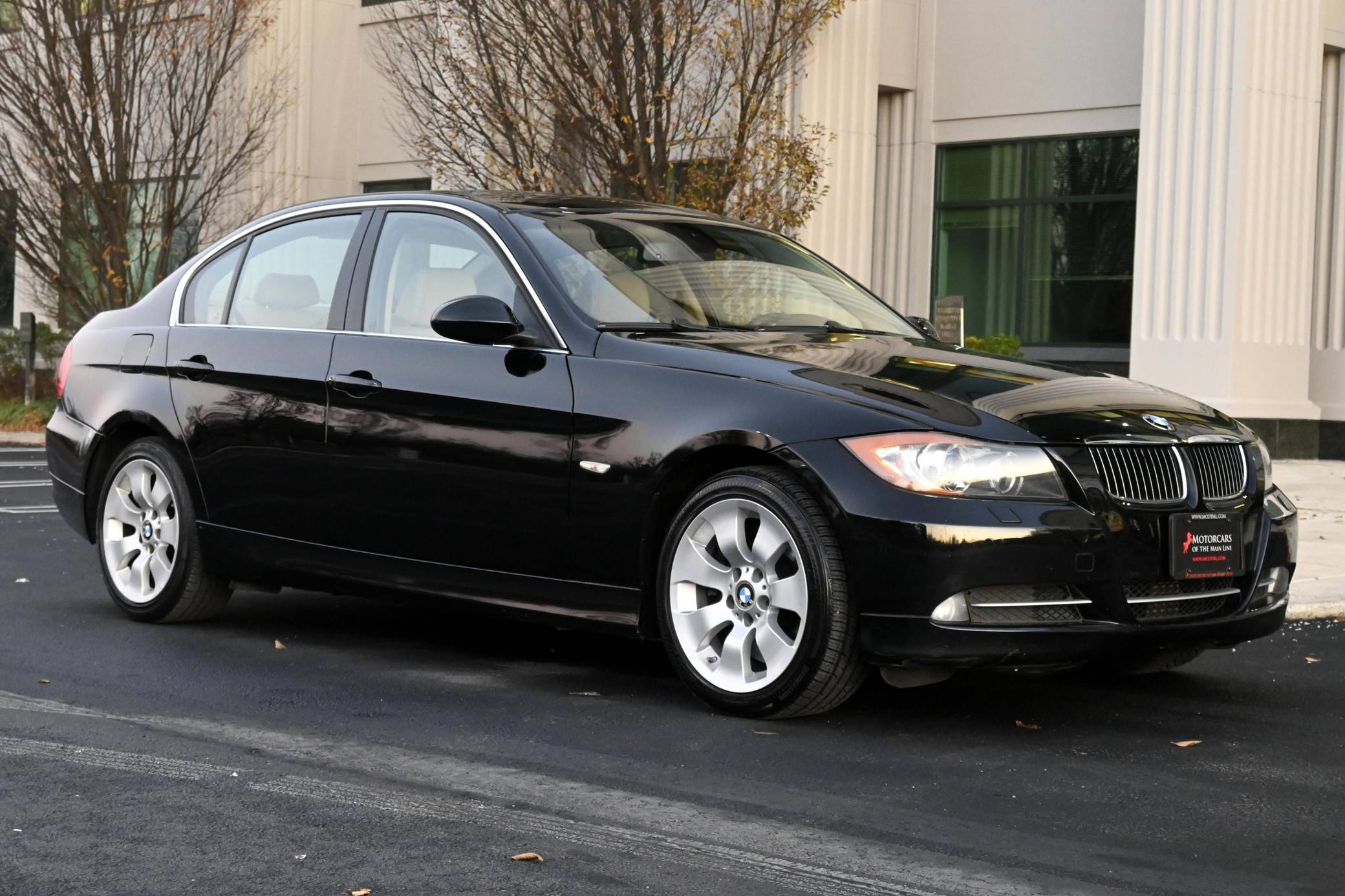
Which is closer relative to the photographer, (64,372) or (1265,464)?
(1265,464)

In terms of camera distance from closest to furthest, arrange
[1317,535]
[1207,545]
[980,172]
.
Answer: [1207,545], [1317,535], [980,172]

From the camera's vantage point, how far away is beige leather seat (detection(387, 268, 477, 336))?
21.9 ft

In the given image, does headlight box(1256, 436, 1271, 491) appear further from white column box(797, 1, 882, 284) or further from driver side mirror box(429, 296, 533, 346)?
→ white column box(797, 1, 882, 284)

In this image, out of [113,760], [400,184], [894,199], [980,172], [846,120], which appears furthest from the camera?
[400,184]

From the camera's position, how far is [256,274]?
24.6 ft

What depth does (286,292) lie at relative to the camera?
7277 millimetres

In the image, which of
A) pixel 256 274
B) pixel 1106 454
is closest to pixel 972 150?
pixel 256 274

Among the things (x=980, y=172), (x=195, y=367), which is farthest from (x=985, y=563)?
(x=980, y=172)

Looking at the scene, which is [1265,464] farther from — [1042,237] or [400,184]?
[400,184]

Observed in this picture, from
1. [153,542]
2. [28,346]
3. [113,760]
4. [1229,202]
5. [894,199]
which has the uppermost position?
[894,199]

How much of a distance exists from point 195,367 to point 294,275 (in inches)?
21.9

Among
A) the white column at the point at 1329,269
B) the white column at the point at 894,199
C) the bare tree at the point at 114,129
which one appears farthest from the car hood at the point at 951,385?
the bare tree at the point at 114,129

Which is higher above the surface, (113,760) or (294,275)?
(294,275)

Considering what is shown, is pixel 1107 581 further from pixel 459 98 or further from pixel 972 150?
pixel 972 150
